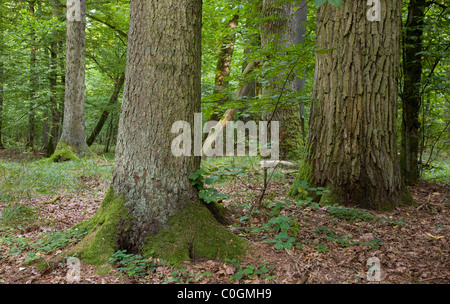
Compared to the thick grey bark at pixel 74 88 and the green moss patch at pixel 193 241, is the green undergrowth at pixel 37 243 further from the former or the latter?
the thick grey bark at pixel 74 88

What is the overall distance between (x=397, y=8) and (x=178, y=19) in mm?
3174

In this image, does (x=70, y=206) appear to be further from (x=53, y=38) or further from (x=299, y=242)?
(x=53, y=38)

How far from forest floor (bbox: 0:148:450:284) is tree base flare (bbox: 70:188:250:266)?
0.10 metres

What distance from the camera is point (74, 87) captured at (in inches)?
381

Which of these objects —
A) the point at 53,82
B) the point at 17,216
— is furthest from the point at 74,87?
the point at 17,216

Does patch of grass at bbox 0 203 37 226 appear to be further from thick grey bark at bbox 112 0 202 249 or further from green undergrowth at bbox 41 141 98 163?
green undergrowth at bbox 41 141 98 163

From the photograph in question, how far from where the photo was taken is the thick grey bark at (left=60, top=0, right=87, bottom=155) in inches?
374

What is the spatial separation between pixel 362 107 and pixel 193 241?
9.50 ft

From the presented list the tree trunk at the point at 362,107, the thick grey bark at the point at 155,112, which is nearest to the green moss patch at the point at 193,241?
the thick grey bark at the point at 155,112

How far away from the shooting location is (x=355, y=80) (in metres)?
3.94

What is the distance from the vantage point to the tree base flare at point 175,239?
271cm

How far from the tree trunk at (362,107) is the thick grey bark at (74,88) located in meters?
8.34

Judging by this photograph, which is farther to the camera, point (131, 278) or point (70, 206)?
point (70, 206)
